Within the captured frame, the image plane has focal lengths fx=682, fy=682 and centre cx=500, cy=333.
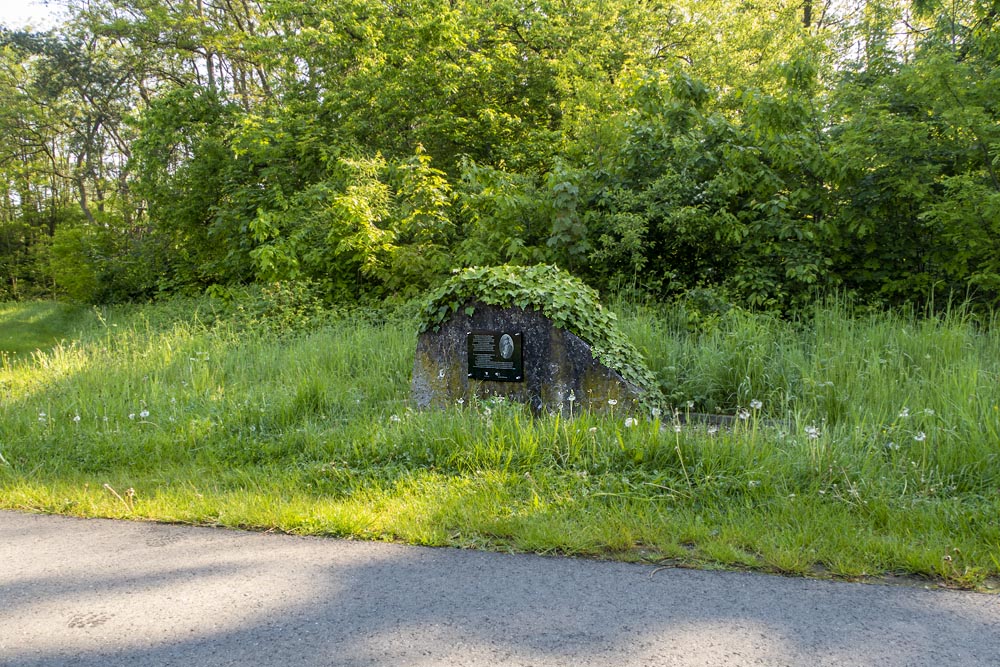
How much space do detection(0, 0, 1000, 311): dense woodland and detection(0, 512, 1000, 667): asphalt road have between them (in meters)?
6.13

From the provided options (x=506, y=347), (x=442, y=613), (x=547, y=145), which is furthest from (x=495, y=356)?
(x=547, y=145)

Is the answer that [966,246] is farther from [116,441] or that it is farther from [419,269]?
[116,441]

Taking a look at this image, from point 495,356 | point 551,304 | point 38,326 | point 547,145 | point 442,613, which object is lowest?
point 442,613

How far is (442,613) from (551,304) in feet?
10.6

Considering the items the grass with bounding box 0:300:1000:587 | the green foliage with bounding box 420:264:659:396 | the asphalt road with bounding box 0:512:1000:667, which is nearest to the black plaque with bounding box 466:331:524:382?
the green foliage with bounding box 420:264:659:396

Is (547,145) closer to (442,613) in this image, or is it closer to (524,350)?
(524,350)

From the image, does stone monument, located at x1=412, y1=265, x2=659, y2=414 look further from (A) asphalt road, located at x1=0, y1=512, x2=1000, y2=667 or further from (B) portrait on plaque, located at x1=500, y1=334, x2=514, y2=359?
(A) asphalt road, located at x1=0, y1=512, x2=1000, y2=667

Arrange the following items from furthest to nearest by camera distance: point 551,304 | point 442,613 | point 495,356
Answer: point 495,356
point 551,304
point 442,613

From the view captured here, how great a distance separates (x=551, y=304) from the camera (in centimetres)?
588

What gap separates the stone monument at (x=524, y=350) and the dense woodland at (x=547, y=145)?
3.53 meters

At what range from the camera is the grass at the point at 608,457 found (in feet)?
12.4

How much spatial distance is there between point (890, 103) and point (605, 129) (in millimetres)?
4220

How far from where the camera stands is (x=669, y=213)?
9.55 m

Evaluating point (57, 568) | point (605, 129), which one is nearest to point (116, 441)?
point (57, 568)
